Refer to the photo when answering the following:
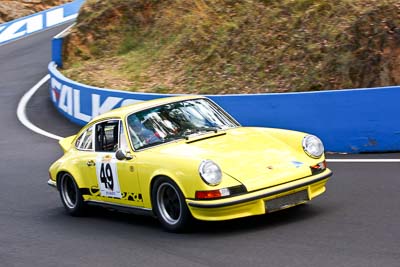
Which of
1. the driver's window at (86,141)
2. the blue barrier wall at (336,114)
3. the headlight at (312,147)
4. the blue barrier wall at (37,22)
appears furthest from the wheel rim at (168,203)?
the blue barrier wall at (37,22)

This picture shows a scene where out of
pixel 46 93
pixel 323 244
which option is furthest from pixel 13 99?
pixel 323 244

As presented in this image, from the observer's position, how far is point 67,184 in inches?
366

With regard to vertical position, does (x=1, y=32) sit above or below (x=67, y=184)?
above

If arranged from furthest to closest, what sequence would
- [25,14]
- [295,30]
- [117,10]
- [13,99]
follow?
[25,14], [117,10], [13,99], [295,30]

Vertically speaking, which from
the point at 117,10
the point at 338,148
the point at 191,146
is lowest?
the point at 338,148

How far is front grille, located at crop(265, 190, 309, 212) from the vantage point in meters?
7.09

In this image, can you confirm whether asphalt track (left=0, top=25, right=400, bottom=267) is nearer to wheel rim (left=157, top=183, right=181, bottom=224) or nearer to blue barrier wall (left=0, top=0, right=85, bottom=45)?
wheel rim (left=157, top=183, right=181, bottom=224)

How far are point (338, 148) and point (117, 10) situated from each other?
13817 mm

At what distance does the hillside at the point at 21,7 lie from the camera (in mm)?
36312

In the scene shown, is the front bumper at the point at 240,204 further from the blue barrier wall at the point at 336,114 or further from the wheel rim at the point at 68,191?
the blue barrier wall at the point at 336,114

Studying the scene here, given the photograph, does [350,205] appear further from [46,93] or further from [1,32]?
[1,32]

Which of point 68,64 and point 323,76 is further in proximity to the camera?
point 68,64

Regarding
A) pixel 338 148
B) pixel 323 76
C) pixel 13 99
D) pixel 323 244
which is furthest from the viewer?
pixel 13 99

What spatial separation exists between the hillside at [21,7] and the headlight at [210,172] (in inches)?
1208
